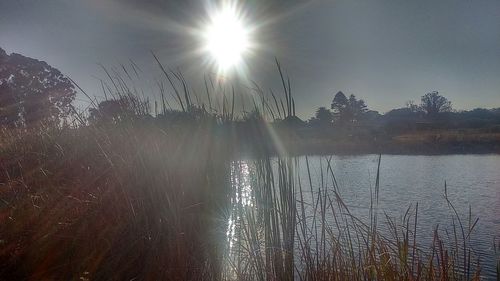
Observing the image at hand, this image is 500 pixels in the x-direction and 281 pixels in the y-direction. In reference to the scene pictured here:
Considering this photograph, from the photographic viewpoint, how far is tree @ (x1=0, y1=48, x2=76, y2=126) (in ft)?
41.7

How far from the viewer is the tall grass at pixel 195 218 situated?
2354 millimetres

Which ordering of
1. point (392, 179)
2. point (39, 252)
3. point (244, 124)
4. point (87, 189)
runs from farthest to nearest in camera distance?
point (392, 179)
point (87, 189)
point (244, 124)
point (39, 252)

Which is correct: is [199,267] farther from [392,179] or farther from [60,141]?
[392,179]

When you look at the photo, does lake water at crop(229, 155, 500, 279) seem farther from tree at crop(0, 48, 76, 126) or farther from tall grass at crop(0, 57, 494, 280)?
tree at crop(0, 48, 76, 126)

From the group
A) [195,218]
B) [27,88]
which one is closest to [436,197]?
[195,218]

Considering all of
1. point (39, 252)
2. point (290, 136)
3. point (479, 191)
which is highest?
point (290, 136)

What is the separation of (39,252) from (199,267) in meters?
1.05

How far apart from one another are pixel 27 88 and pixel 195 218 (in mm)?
18192

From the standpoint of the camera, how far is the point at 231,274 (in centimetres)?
269

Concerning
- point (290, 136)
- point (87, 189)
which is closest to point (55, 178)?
point (87, 189)

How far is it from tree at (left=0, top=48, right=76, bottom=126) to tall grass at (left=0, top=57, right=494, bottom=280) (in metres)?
9.23

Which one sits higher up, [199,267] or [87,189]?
[87,189]

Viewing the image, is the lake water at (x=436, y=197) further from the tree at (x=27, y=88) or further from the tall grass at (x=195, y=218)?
the tree at (x=27, y=88)

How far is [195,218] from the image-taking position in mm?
2609
